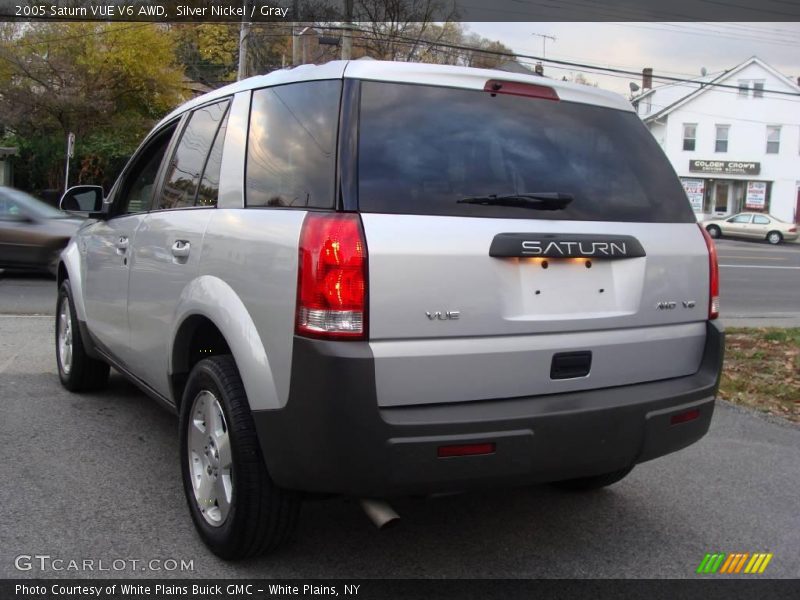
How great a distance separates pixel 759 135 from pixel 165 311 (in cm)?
4556

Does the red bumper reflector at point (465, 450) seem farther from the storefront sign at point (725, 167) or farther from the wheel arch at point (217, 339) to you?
the storefront sign at point (725, 167)

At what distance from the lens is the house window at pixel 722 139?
4431 centimetres

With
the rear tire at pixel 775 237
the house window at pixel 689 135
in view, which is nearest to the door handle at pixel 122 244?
the rear tire at pixel 775 237

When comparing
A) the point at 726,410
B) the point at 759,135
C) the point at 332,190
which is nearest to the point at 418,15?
the point at 759,135

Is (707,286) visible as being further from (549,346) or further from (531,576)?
(531,576)

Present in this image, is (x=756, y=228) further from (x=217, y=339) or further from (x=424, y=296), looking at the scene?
(x=424, y=296)

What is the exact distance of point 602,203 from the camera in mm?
3131

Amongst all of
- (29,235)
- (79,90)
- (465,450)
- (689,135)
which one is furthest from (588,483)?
(689,135)

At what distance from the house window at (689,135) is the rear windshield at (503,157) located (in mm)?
45462

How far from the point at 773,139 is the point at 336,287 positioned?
1813 inches

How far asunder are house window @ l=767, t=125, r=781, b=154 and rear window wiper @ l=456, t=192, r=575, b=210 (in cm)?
4512

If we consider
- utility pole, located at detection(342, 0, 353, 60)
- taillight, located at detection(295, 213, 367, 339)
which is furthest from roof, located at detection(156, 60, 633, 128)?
utility pole, located at detection(342, 0, 353, 60)

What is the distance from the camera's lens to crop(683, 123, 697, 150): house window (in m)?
45.3

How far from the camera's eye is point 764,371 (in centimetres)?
712
